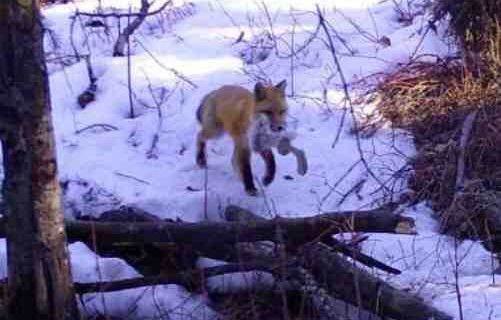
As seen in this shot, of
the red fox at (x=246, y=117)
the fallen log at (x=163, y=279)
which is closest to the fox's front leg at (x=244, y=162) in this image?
the red fox at (x=246, y=117)

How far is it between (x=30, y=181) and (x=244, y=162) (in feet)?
9.03

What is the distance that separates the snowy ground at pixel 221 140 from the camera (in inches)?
216

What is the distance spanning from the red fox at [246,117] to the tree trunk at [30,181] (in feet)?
8.32

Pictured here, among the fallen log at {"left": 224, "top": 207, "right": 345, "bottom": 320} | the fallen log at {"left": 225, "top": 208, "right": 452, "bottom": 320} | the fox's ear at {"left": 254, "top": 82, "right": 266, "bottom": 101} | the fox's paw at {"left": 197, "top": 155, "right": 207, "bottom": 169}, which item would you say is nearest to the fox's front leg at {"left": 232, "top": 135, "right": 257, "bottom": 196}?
the fox's ear at {"left": 254, "top": 82, "right": 266, "bottom": 101}

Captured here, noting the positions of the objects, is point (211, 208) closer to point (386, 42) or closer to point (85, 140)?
point (85, 140)

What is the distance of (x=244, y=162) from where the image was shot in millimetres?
7090

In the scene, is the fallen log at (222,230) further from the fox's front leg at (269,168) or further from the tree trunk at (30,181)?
the fox's front leg at (269,168)

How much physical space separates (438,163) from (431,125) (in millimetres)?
658

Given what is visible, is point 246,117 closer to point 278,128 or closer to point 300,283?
point 278,128

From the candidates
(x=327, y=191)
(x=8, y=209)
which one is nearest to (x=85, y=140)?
(x=327, y=191)

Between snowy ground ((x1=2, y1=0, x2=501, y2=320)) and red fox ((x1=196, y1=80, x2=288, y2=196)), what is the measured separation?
161 mm

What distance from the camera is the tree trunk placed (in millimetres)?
4336

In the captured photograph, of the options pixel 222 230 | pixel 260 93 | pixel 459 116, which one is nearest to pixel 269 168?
pixel 260 93

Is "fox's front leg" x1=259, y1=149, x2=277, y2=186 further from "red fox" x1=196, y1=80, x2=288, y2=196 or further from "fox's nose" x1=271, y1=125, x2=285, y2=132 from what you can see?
"fox's nose" x1=271, y1=125, x2=285, y2=132
